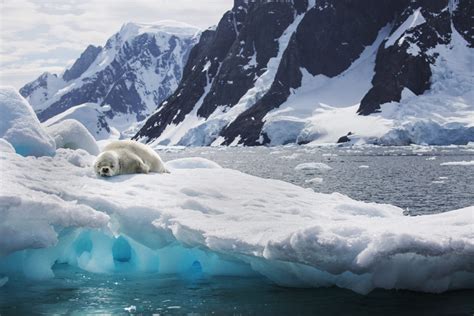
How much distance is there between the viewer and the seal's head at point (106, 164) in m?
12.2

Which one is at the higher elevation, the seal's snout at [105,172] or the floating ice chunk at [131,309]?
the seal's snout at [105,172]

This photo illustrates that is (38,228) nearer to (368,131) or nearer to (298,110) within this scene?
(368,131)

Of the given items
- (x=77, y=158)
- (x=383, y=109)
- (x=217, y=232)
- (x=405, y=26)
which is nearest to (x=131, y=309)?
(x=217, y=232)

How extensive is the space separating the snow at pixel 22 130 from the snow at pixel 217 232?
53.7 inches

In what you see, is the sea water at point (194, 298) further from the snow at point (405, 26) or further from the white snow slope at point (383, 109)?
the snow at point (405, 26)

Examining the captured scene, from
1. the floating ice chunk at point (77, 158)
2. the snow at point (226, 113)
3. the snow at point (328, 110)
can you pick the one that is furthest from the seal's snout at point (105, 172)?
the snow at point (226, 113)

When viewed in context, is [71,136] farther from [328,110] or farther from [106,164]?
[328,110]

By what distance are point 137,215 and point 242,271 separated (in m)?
1.99

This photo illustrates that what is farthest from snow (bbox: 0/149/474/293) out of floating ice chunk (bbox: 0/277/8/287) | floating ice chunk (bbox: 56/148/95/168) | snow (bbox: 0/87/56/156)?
snow (bbox: 0/87/56/156)

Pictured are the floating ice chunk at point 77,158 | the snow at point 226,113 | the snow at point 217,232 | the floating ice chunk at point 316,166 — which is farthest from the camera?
the snow at point 226,113

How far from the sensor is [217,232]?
355 inches

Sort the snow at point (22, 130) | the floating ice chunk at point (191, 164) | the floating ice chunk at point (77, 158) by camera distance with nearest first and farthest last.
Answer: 1. the floating ice chunk at point (77, 158)
2. the snow at point (22, 130)
3. the floating ice chunk at point (191, 164)

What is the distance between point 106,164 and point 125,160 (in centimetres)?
78

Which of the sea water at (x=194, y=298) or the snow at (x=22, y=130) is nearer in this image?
the sea water at (x=194, y=298)
